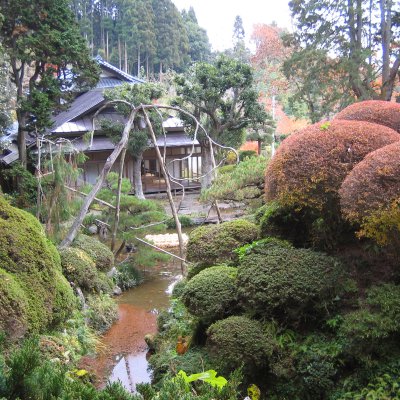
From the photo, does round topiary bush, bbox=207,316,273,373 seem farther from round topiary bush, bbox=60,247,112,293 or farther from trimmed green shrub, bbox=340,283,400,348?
round topiary bush, bbox=60,247,112,293

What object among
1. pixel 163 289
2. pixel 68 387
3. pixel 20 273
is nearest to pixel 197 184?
pixel 163 289

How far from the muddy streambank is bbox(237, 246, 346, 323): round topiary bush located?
178cm

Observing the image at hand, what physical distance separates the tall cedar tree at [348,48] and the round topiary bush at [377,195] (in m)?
11.9

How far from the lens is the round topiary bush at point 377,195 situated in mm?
A: 4387

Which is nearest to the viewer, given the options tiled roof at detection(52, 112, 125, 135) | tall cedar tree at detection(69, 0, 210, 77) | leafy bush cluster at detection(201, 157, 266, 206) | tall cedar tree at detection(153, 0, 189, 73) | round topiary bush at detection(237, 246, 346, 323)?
round topiary bush at detection(237, 246, 346, 323)

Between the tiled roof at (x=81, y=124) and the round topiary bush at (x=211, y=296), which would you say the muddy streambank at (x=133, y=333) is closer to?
the round topiary bush at (x=211, y=296)

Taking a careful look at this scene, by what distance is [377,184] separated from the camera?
178 inches

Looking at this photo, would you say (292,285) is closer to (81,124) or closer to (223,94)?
(223,94)

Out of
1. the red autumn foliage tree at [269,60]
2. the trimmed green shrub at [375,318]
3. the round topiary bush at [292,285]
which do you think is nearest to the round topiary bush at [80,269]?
the round topiary bush at [292,285]

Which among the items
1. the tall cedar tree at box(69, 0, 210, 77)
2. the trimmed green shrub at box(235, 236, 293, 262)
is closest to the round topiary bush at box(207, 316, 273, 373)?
the trimmed green shrub at box(235, 236, 293, 262)

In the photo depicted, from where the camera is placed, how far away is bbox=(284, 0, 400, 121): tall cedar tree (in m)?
15.5

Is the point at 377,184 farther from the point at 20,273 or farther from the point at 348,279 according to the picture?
the point at 20,273

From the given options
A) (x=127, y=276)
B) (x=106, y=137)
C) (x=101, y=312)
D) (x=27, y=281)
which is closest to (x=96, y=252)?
(x=127, y=276)

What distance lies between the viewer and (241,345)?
476 cm
